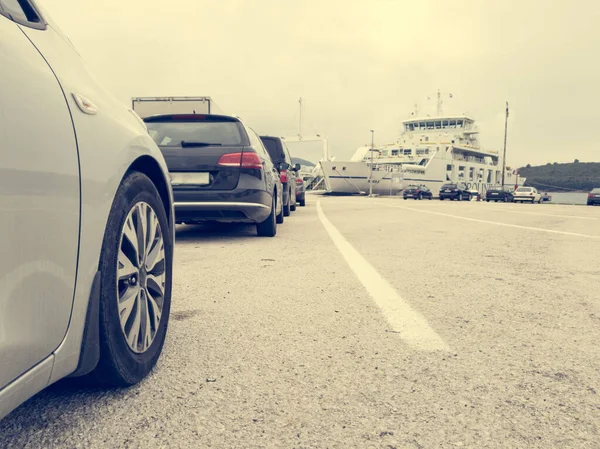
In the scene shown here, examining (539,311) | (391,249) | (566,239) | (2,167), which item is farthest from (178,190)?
(566,239)

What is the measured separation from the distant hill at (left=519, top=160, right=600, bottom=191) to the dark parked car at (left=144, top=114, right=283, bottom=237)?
107187mm

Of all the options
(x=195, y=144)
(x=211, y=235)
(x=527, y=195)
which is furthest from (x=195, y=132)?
(x=527, y=195)

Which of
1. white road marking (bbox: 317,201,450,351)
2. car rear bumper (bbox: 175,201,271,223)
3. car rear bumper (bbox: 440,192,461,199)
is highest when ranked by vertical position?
car rear bumper (bbox: 175,201,271,223)

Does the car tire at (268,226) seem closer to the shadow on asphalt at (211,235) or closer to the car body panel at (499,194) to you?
the shadow on asphalt at (211,235)

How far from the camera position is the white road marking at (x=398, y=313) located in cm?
248

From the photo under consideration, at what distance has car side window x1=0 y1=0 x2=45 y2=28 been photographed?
1392 millimetres

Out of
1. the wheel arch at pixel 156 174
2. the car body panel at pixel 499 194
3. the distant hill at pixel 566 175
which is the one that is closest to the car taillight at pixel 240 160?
the wheel arch at pixel 156 174

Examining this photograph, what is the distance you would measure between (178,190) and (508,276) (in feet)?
12.3

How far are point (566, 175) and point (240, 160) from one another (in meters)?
117

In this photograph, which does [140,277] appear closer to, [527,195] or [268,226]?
[268,226]

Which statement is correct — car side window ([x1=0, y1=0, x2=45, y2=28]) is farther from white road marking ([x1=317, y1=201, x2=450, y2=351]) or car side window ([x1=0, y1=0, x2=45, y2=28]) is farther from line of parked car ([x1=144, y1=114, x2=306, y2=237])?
line of parked car ([x1=144, y1=114, x2=306, y2=237])

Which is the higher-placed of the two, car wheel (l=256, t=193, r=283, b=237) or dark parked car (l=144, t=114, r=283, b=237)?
dark parked car (l=144, t=114, r=283, b=237)

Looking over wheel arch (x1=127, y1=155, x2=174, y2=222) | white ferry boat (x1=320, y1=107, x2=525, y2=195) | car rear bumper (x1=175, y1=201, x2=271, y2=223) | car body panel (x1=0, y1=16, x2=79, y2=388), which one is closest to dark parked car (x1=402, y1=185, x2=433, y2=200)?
white ferry boat (x1=320, y1=107, x2=525, y2=195)

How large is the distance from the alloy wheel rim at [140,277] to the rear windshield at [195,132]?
410cm
